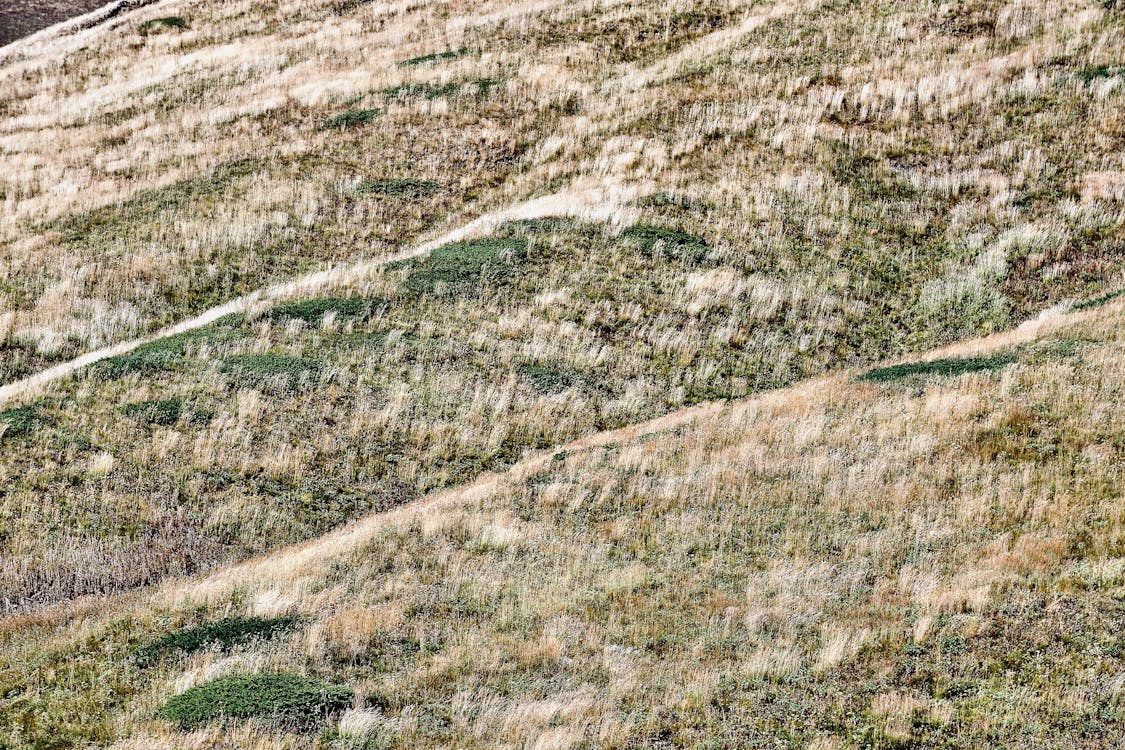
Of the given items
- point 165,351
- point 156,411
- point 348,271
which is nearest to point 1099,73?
point 348,271

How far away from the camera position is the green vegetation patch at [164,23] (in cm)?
4509

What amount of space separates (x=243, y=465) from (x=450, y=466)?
2965 mm

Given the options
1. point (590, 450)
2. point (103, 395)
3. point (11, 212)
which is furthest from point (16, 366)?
point (590, 450)

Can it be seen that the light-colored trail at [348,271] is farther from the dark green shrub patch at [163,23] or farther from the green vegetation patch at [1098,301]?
the dark green shrub patch at [163,23]

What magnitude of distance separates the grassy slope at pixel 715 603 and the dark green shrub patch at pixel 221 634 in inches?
5.4

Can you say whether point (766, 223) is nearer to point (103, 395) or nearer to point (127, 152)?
point (103, 395)

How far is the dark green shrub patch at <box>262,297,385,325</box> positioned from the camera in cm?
1825

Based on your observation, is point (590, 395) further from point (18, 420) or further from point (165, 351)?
point (18, 420)

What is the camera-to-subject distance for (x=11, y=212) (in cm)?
2556

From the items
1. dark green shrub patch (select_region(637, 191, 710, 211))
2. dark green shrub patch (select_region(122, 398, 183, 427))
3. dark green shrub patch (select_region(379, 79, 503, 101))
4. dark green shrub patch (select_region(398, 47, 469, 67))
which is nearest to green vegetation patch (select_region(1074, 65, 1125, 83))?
dark green shrub patch (select_region(637, 191, 710, 211))

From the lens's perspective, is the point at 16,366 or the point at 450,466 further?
the point at 16,366

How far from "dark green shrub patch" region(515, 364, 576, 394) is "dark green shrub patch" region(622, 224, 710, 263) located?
16.2 ft

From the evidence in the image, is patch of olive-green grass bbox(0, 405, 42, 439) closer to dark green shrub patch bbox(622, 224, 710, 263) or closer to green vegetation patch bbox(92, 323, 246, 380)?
green vegetation patch bbox(92, 323, 246, 380)

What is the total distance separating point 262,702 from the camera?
26.4ft
